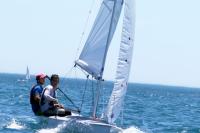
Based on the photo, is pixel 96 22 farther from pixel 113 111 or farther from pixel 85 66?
pixel 113 111

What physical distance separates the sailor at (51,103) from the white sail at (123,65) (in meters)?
1.39

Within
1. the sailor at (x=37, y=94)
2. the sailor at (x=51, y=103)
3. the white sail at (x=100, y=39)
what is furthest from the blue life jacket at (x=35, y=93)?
the white sail at (x=100, y=39)

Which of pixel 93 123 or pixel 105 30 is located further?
pixel 105 30

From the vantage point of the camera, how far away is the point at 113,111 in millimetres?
18312

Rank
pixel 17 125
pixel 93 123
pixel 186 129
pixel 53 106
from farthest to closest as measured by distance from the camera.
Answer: pixel 186 129, pixel 17 125, pixel 53 106, pixel 93 123

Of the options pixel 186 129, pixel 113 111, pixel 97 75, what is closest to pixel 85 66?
pixel 97 75

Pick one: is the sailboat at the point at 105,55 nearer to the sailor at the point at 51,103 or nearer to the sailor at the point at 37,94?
the sailor at the point at 51,103

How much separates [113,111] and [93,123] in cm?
107

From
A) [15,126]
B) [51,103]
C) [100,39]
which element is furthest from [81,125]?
[15,126]

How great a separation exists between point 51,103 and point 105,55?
2.15 meters

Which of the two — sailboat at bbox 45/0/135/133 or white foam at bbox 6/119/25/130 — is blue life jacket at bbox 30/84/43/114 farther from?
white foam at bbox 6/119/25/130

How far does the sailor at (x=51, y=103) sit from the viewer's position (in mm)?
18578

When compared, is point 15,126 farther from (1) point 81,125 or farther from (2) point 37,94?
(1) point 81,125

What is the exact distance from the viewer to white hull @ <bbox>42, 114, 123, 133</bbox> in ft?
57.1
